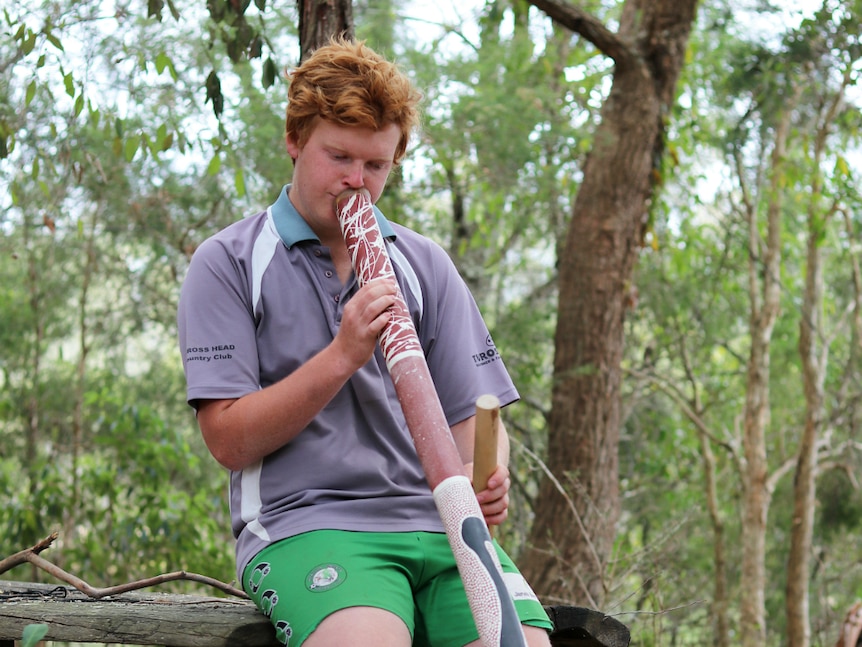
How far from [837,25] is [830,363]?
433 cm

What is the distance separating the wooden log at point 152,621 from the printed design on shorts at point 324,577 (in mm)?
177

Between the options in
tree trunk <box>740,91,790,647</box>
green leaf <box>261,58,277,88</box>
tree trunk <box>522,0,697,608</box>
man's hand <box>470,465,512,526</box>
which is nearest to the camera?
man's hand <box>470,465,512,526</box>

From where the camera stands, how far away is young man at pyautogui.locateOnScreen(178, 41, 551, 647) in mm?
1684

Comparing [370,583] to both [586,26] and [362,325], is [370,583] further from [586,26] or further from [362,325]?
[586,26]

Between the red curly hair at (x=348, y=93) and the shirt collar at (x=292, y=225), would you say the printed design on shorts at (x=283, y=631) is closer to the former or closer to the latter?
the shirt collar at (x=292, y=225)

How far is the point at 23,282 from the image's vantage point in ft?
27.5

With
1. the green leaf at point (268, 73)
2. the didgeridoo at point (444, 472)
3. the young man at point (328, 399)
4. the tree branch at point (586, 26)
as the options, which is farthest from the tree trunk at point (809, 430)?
the didgeridoo at point (444, 472)

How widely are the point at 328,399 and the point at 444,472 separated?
0.85 feet

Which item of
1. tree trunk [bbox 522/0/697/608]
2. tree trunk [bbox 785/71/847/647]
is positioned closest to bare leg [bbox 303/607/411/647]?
tree trunk [bbox 522/0/697/608]

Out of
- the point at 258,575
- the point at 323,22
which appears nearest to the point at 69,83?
the point at 323,22

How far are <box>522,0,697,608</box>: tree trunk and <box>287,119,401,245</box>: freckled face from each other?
9.48 ft

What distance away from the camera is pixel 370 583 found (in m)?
1.64

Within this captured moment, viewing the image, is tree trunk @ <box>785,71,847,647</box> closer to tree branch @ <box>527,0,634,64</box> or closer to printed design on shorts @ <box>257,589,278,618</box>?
tree branch @ <box>527,0,634,64</box>

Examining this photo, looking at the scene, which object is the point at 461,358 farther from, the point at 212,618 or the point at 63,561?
the point at 63,561
